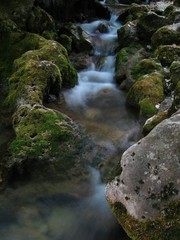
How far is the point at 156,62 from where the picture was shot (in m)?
11.8

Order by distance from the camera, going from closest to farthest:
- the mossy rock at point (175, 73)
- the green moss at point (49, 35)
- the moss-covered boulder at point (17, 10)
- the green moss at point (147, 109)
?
the green moss at point (147, 109)
the mossy rock at point (175, 73)
the moss-covered boulder at point (17, 10)
the green moss at point (49, 35)

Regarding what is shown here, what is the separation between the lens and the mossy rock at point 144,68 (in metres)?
11.6

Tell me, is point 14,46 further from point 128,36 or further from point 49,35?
point 128,36

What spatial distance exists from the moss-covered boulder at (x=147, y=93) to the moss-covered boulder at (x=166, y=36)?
3.22 metres

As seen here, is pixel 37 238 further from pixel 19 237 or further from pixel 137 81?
pixel 137 81

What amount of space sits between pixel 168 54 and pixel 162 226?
846 cm

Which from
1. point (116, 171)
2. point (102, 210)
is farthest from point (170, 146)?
point (102, 210)

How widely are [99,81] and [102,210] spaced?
7.10 metres

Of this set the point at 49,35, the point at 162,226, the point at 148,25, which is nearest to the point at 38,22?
the point at 49,35

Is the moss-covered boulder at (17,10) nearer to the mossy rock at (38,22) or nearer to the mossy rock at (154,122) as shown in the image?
the mossy rock at (38,22)

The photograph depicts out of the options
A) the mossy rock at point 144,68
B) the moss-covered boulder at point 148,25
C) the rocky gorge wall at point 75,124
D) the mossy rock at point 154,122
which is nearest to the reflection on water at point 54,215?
the rocky gorge wall at point 75,124

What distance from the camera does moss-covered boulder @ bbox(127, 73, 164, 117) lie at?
373 inches

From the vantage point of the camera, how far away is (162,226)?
4695 mm

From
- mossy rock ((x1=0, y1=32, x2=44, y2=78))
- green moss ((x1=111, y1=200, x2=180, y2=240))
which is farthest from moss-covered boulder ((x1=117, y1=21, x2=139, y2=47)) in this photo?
green moss ((x1=111, y1=200, x2=180, y2=240))
